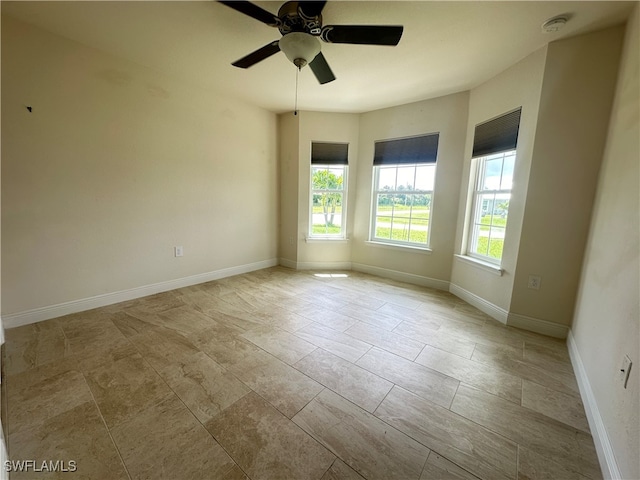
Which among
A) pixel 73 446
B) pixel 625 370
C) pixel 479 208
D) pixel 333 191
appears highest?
pixel 333 191

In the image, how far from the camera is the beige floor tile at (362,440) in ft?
3.94

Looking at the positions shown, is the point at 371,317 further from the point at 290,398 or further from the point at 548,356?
the point at 548,356

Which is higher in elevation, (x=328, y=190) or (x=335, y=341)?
(x=328, y=190)

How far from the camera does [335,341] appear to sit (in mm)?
2250

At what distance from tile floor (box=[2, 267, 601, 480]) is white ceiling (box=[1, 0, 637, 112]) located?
266cm

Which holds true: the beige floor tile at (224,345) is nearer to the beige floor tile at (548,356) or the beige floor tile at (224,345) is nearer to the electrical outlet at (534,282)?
the beige floor tile at (548,356)

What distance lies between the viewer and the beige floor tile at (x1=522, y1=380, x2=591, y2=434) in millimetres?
1503

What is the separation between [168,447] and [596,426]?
2316 mm

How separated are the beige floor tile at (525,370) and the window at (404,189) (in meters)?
1.90

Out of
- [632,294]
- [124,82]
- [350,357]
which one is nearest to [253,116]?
[124,82]

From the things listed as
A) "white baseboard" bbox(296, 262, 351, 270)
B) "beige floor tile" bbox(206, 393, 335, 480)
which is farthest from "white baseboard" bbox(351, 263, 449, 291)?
"beige floor tile" bbox(206, 393, 335, 480)

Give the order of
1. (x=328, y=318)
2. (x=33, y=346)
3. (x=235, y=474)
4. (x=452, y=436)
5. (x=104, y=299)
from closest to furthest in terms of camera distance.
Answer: (x=235, y=474), (x=452, y=436), (x=33, y=346), (x=328, y=318), (x=104, y=299)

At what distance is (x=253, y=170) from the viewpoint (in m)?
4.16

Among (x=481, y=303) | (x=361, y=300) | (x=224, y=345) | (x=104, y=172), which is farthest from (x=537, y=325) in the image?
(x=104, y=172)
